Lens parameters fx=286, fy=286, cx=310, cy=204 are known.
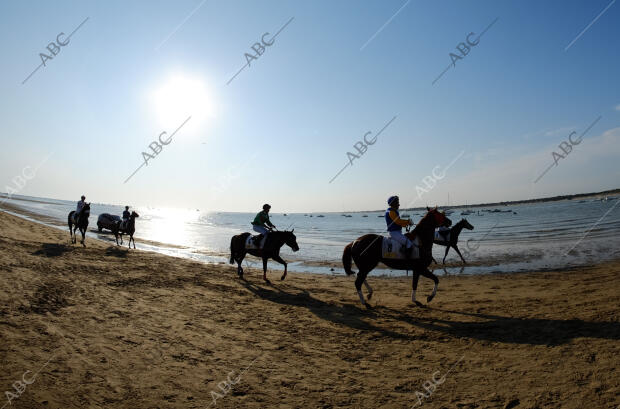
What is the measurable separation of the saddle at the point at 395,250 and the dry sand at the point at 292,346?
1557mm

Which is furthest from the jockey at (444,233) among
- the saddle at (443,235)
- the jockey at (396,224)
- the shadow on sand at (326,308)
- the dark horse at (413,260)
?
the shadow on sand at (326,308)

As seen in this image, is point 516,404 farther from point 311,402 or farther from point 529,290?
point 529,290

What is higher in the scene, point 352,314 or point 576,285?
point 576,285

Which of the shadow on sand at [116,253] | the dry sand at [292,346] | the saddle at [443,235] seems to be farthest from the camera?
the saddle at [443,235]

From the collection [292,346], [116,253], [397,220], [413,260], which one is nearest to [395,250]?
[413,260]

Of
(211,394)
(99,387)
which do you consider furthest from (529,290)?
(99,387)

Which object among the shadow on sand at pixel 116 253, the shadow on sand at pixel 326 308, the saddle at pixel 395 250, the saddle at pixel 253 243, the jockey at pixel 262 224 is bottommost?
the shadow on sand at pixel 326 308

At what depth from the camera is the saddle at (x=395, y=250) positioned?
8.61 meters

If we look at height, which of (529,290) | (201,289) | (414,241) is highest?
(414,241)

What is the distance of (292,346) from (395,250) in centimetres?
442

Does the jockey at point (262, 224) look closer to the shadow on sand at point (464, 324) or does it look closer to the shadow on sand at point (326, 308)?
the shadow on sand at point (326, 308)

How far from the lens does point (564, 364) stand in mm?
4648

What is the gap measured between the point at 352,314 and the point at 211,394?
16.0 ft

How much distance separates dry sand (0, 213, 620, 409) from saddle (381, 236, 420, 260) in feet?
5.11
